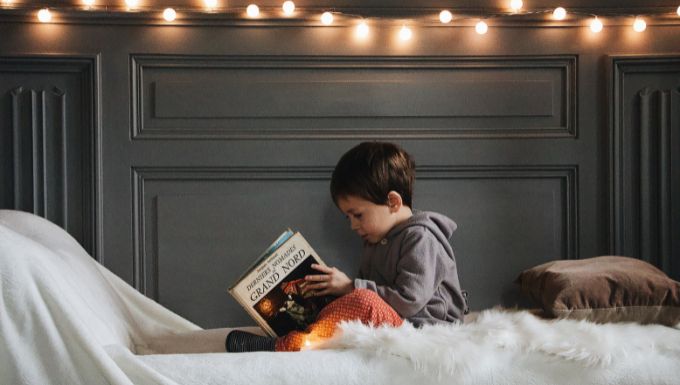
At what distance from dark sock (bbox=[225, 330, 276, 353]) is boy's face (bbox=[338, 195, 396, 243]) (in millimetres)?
332

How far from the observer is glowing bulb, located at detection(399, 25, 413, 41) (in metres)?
1.85

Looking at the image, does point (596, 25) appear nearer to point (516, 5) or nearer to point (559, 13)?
point (559, 13)

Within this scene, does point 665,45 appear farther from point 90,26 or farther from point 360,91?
point 90,26

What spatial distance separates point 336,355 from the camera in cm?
114

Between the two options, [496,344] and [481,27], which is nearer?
[496,344]

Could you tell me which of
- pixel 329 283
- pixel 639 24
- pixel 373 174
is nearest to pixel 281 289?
pixel 329 283

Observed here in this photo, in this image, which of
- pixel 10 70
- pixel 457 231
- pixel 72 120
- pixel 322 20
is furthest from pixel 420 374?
pixel 10 70

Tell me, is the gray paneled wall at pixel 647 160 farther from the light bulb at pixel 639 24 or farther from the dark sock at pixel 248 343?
the dark sock at pixel 248 343

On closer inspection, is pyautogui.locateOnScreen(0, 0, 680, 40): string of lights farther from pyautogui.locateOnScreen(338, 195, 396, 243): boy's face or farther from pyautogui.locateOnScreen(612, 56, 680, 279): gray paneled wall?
pyautogui.locateOnScreen(338, 195, 396, 243): boy's face

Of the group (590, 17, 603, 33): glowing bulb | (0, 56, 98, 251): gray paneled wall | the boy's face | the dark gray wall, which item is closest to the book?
the boy's face

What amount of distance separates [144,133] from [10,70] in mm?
361

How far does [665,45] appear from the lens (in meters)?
1.88

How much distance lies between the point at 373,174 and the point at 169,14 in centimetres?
70

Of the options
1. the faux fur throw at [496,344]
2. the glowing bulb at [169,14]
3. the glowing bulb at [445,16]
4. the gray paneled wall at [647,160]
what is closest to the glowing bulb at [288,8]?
the glowing bulb at [169,14]
